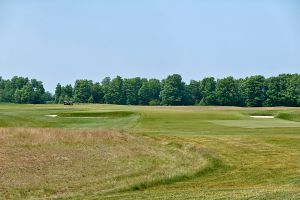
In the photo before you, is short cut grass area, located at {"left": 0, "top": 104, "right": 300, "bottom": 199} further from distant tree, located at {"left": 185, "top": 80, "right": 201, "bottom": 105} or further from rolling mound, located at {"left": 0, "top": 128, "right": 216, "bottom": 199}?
distant tree, located at {"left": 185, "top": 80, "right": 201, "bottom": 105}

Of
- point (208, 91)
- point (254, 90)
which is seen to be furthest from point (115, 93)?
point (254, 90)

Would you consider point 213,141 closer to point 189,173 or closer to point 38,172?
point 189,173

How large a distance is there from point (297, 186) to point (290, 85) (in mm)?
122914

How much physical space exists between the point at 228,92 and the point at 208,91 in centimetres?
1091

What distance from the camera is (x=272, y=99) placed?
13700 centimetres

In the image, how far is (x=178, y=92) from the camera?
16438 centimetres

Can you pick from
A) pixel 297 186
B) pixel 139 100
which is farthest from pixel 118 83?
pixel 297 186

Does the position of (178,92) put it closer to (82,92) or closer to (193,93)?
(193,93)

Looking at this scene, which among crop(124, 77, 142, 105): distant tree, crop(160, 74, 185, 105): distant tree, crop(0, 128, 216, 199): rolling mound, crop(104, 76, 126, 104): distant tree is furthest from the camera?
crop(124, 77, 142, 105): distant tree

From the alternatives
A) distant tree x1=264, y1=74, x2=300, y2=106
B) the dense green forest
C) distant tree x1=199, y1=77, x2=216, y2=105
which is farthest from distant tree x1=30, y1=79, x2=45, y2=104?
distant tree x1=264, y1=74, x2=300, y2=106

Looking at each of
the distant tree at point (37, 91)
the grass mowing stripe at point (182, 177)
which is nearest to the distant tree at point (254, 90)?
the distant tree at point (37, 91)

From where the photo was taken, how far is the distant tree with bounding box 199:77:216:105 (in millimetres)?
151375

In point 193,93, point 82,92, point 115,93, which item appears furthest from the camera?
point 115,93

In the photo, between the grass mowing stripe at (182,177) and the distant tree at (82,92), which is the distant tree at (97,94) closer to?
the distant tree at (82,92)
